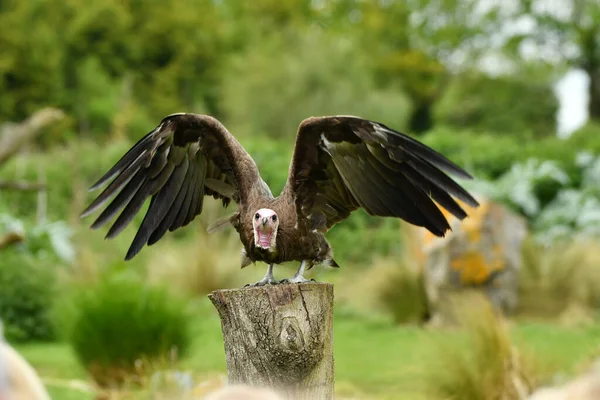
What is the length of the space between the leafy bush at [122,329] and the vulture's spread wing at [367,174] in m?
3.37

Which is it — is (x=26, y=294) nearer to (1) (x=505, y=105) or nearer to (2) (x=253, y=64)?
(2) (x=253, y=64)

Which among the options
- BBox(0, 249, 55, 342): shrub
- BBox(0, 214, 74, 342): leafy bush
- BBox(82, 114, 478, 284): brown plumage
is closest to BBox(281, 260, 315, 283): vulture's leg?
BBox(82, 114, 478, 284): brown plumage

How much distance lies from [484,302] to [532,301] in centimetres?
541

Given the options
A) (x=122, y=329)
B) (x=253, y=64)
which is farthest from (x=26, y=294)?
(x=253, y=64)

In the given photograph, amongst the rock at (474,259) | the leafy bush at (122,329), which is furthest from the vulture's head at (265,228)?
the rock at (474,259)

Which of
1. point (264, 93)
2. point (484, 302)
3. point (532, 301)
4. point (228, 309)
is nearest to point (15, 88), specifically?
point (264, 93)

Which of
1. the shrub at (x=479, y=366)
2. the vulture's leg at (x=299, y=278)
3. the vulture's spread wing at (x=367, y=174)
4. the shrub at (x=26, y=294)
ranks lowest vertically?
the shrub at (x=479, y=366)

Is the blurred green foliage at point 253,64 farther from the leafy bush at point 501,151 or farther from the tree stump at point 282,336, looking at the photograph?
the tree stump at point 282,336

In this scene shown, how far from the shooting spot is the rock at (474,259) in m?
10.2

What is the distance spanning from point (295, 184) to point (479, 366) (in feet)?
8.21

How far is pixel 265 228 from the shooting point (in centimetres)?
347

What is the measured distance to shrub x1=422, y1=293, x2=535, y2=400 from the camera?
539 cm

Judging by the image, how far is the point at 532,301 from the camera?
11.2 m

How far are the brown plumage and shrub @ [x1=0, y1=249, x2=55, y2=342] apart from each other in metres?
6.28
